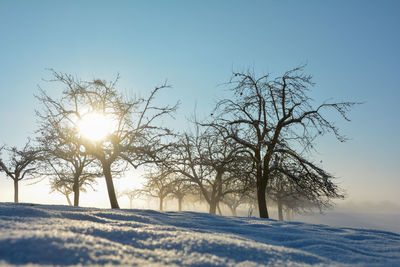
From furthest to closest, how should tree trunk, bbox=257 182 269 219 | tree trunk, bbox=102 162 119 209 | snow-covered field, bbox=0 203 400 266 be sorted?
tree trunk, bbox=102 162 119 209 < tree trunk, bbox=257 182 269 219 < snow-covered field, bbox=0 203 400 266

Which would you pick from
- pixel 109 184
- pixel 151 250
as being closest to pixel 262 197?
pixel 109 184

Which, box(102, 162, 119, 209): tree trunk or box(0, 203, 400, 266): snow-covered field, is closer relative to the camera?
box(0, 203, 400, 266): snow-covered field

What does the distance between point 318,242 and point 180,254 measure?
2061 mm

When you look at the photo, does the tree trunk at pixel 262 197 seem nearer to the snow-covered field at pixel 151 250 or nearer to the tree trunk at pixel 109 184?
the tree trunk at pixel 109 184

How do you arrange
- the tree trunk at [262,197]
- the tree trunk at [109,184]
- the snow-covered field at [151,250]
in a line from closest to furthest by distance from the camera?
the snow-covered field at [151,250]
the tree trunk at [262,197]
the tree trunk at [109,184]

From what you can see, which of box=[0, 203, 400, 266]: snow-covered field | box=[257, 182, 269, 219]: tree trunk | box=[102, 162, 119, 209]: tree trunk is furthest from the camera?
box=[102, 162, 119, 209]: tree trunk

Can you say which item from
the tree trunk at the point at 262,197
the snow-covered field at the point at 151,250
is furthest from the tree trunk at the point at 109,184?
the snow-covered field at the point at 151,250

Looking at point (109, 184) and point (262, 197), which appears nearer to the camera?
point (262, 197)

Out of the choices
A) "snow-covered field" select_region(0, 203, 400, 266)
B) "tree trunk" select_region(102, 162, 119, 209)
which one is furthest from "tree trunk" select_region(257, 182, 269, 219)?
"snow-covered field" select_region(0, 203, 400, 266)

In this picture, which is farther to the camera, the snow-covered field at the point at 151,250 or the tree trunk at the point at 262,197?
the tree trunk at the point at 262,197

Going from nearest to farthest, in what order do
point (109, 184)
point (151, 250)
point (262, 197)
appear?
point (151, 250), point (262, 197), point (109, 184)

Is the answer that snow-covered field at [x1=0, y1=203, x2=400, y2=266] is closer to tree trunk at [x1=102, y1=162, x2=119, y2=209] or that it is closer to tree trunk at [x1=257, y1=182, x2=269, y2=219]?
tree trunk at [x1=257, y1=182, x2=269, y2=219]

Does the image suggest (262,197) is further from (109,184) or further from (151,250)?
(151,250)

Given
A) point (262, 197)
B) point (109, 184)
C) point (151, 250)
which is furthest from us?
point (109, 184)
